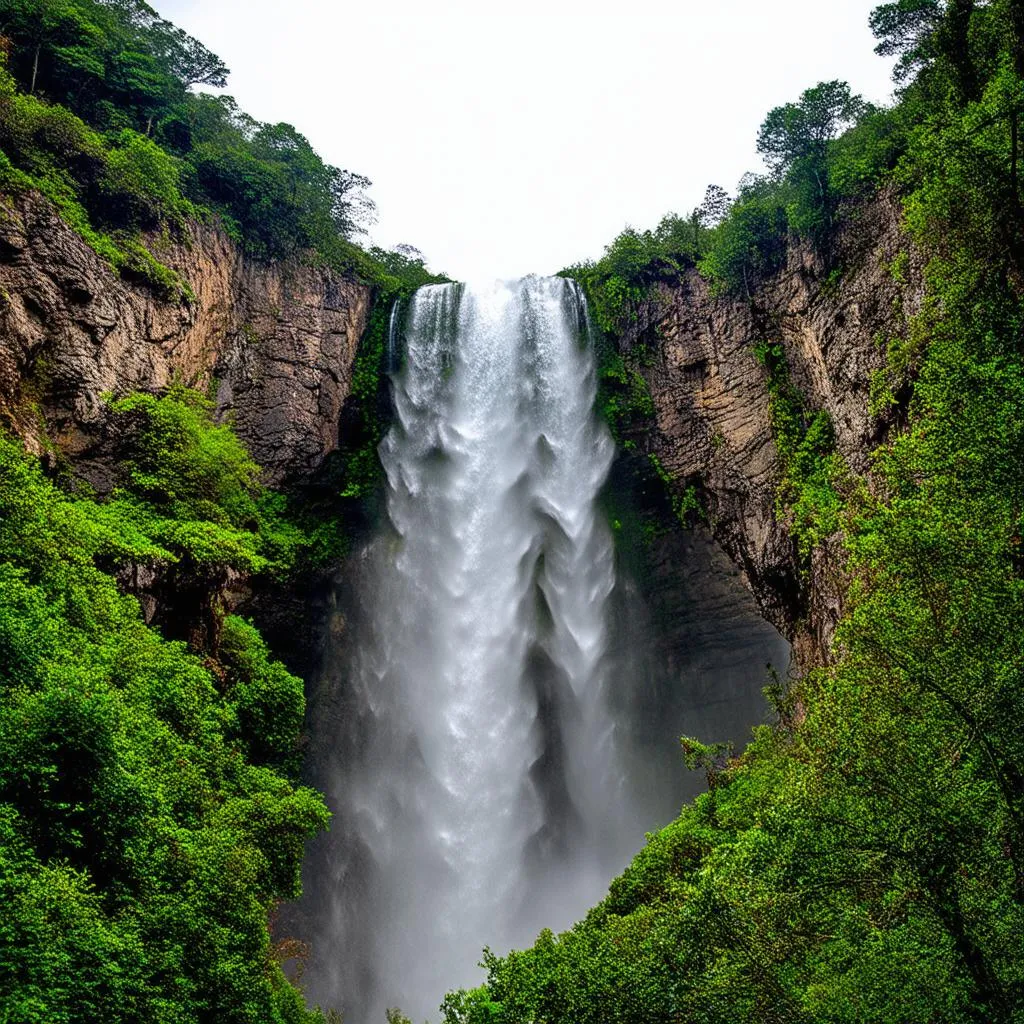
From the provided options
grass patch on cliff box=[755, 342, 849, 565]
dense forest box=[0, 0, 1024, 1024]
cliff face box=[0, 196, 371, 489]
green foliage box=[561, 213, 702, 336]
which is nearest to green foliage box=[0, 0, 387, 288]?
dense forest box=[0, 0, 1024, 1024]

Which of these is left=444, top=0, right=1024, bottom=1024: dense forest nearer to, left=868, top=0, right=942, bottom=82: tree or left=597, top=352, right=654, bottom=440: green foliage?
left=868, top=0, right=942, bottom=82: tree

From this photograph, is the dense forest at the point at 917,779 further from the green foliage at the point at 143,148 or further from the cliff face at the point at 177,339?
the green foliage at the point at 143,148

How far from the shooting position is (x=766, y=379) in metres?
23.1

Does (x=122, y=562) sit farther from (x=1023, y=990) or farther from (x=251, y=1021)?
(x=1023, y=990)

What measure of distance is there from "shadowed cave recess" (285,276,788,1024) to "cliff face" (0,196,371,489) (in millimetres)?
3304

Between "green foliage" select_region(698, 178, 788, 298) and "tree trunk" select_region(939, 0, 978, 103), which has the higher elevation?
"green foliage" select_region(698, 178, 788, 298)

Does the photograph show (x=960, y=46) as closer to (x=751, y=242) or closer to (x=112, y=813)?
(x=751, y=242)

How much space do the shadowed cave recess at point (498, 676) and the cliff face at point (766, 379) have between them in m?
2.48

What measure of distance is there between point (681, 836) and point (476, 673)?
10.8 metres

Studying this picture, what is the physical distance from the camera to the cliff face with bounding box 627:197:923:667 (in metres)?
18.0

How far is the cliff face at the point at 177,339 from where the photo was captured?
1639cm

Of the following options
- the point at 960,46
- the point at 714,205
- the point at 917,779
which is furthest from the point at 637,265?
the point at 917,779

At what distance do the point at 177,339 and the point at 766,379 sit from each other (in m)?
17.9

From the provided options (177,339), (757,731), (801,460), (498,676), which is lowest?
(757,731)
